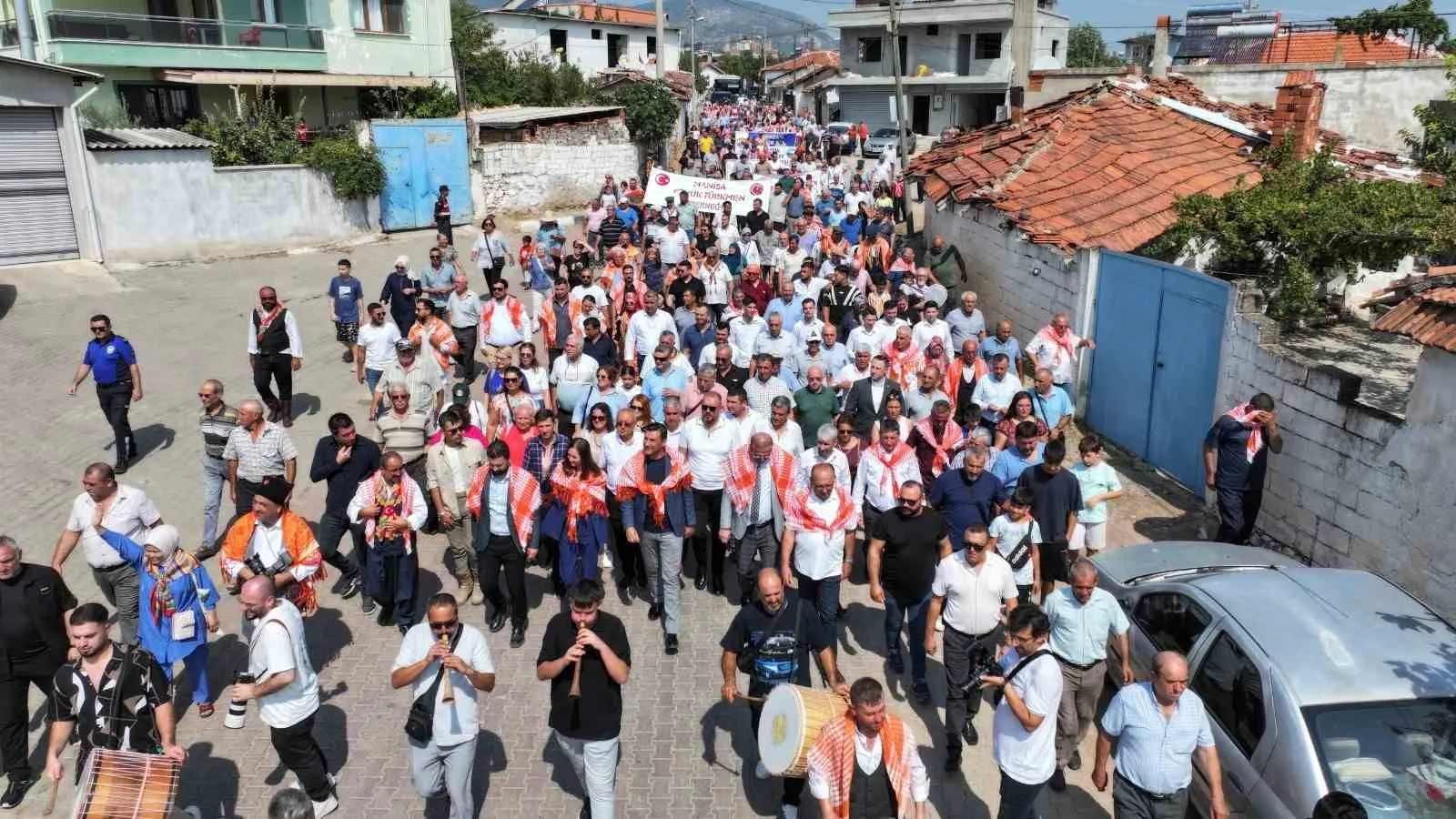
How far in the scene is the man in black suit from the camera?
31.2ft

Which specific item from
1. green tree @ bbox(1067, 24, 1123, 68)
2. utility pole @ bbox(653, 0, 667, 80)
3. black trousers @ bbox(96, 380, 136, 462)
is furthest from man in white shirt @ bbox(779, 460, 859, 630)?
green tree @ bbox(1067, 24, 1123, 68)

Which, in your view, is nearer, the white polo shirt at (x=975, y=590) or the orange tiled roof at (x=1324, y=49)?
the white polo shirt at (x=975, y=590)

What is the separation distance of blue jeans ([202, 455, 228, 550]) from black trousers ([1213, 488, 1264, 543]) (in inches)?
326

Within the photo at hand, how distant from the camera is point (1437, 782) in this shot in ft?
15.5

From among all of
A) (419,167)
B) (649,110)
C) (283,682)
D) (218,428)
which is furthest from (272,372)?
(649,110)

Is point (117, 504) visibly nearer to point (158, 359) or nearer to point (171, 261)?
point (158, 359)

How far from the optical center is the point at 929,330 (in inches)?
430

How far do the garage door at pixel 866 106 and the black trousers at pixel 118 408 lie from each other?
50.8 metres

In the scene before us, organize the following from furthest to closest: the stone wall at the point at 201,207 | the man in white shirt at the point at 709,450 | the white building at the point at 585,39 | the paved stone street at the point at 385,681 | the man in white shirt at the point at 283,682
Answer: the white building at the point at 585,39
the stone wall at the point at 201,207
the man in white shirt at the point at 709,450
the paved stone street at the point at 385,681
the man in white shirt at the point at 283,682

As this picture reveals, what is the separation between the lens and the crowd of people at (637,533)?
5.43 metres

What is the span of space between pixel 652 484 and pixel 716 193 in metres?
12.8

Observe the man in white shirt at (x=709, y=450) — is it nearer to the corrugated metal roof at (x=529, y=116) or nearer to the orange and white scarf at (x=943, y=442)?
the orange and white scarf at (x=943, y=442)

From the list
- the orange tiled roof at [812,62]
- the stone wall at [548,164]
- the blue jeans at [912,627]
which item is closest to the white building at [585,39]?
the orange tiled roof at [812,62]

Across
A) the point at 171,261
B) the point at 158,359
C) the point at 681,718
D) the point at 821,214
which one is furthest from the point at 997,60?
the point at 681,718
